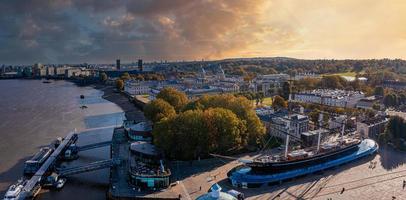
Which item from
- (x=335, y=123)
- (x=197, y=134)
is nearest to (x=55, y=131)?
(x=197, y=134)

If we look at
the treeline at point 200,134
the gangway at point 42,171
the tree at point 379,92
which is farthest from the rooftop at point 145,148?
the tree at point 379,92

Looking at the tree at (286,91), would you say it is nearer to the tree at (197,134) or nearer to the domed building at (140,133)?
the domed building at (140,133)

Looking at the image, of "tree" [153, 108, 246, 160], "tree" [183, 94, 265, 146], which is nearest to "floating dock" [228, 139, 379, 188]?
"tree" [153, 108, 246, 160]

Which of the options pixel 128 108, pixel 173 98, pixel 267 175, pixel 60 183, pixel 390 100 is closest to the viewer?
pixel 267 175

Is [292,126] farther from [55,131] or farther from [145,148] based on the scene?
[55,131]

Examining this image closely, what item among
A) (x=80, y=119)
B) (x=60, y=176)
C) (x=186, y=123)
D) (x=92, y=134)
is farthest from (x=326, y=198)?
(x=80, y=119)

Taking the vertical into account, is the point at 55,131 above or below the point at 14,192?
above

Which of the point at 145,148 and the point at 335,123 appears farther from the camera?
the point at 335,123
